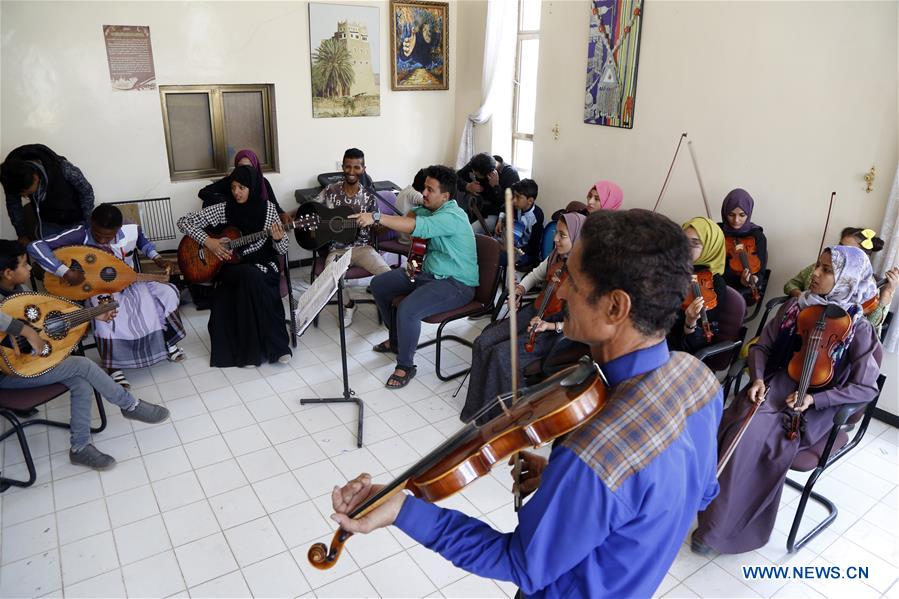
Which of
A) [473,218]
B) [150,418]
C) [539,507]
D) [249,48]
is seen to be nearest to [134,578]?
[150,418]

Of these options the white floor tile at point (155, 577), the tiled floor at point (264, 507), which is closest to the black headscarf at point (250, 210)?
the tiled floor at point (264, 507)

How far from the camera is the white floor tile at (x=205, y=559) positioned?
8.20ft

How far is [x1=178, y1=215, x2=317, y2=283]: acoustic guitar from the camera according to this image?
414cm

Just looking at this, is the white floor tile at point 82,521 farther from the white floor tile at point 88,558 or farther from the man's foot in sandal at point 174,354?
the man's foot in sandal at point 174,354

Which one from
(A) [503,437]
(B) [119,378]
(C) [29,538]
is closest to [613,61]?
(B) [119,378]

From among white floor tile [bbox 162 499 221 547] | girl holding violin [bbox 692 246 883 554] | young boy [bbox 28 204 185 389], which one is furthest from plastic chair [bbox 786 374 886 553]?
young boy [bbox 28 204 185 389]

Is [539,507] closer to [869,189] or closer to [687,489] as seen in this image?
[687,489]

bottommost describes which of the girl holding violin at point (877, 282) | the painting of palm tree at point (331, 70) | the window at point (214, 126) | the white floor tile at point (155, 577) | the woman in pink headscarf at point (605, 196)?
the white floor tile at point (155, 577)

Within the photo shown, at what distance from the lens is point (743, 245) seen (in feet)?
12.8

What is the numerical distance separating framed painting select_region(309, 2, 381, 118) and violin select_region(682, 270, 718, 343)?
380 centimetres

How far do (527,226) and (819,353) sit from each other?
2658 millimetres

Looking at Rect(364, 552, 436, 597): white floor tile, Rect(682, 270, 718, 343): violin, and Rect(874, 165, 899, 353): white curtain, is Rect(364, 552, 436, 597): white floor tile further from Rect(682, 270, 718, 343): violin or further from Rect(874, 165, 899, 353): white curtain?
Rect(874, 165, 899, 353): white curtain

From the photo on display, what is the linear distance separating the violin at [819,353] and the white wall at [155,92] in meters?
4.52

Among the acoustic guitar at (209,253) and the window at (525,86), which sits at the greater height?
the window at (525,86)
